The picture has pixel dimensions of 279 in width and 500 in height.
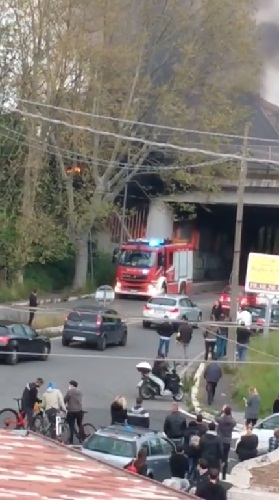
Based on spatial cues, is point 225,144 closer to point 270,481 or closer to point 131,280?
point 131,280

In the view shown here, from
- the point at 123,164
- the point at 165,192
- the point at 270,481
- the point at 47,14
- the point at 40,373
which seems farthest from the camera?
the point at 165,192

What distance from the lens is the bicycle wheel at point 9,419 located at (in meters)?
23.3

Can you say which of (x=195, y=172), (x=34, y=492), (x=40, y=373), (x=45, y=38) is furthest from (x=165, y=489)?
(x=195, y=172)

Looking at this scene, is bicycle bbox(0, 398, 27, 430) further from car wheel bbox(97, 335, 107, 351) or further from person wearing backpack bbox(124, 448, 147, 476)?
car wheel bbox(97, 335, 107, 351)

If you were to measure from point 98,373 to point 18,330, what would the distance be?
7.75 feet

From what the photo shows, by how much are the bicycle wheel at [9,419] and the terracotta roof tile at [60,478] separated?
8.89 metres

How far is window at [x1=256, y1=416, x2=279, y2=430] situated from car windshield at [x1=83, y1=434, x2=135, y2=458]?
506cm

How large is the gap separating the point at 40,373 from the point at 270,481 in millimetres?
13064

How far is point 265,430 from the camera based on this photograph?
24.0 meters

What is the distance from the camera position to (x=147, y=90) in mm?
52094

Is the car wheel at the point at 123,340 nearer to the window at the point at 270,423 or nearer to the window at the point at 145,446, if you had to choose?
the window at the point at 270,423

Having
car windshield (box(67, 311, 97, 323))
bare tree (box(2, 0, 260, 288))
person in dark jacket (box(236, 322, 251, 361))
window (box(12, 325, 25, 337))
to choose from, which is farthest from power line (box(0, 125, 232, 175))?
person in dark jacket (box(236, 322, 251, 361))

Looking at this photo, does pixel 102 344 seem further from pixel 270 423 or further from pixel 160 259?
pixel 160 259

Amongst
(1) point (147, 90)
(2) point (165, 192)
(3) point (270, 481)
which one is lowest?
(3) point (270, 481)
